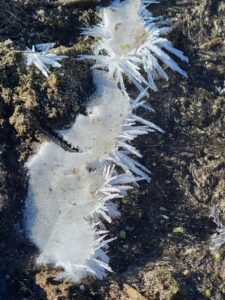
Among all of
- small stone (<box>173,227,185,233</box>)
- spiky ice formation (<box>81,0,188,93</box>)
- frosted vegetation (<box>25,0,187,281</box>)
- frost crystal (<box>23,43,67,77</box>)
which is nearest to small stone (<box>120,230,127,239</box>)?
frosted vegetation (<box>25,0,187,281</box>)

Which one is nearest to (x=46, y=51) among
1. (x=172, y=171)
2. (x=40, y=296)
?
(x=172, y=171)

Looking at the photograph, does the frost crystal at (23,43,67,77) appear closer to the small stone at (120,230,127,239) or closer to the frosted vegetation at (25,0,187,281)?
the frosted vegetation at (25,0,187,281)

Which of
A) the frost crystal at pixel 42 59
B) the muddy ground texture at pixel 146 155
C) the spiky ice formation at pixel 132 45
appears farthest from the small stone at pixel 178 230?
the frost crystal at pixel 42 59

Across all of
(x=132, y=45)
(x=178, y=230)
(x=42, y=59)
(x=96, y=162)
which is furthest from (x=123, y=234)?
(x=132, y=45)

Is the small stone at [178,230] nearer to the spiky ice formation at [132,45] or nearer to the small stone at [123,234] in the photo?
the small stone at [123,234]

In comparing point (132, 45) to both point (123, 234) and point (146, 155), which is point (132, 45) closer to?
point (146, 155)
